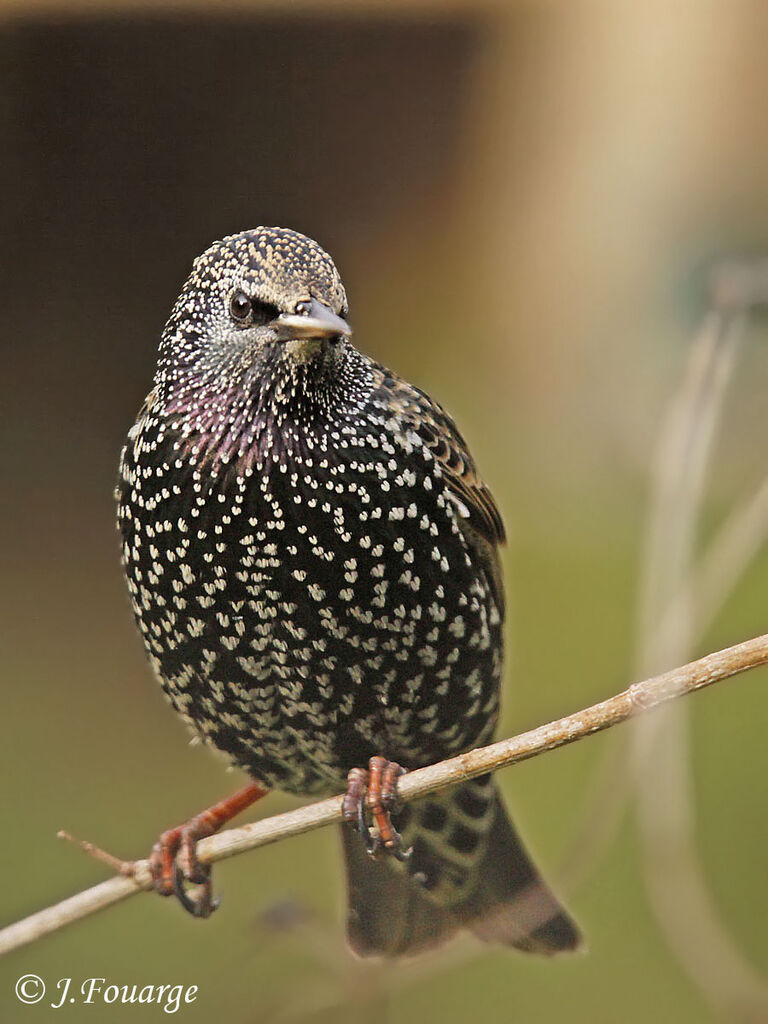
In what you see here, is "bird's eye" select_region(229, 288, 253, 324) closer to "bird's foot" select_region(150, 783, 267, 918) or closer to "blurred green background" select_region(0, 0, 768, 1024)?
"blurred green background" select_region(0, 0, 768, 1024)

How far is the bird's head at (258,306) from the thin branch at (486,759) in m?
0.63

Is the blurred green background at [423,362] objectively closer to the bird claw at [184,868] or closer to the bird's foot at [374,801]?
the bird claw at [184,868]

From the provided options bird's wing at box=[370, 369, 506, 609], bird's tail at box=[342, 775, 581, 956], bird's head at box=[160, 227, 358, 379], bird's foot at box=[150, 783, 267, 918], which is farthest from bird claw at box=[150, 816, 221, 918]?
bird's head at box=[160, 227, 358, 379]

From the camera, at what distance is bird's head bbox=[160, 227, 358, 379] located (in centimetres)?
150

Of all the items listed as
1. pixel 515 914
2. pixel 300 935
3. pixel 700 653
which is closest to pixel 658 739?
pixel 700 653

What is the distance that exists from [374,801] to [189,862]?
1.16 feet

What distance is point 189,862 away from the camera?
6.09ft

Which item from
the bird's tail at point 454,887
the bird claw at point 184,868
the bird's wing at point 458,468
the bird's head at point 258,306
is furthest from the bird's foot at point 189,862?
the bird's head at point 258,306

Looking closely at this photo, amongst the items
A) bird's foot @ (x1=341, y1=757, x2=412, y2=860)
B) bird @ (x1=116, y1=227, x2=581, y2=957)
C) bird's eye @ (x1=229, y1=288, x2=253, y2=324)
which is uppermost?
bird's eye @ (x1=229, y1=288, x2=253, y2=324)

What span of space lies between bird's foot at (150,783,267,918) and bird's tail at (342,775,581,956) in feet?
0.75

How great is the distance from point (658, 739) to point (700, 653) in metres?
0.16

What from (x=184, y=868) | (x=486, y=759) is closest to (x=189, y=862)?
(x=184, y=868)

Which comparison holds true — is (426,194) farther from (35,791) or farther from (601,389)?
(35,791)

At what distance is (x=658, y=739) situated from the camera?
1927mm
